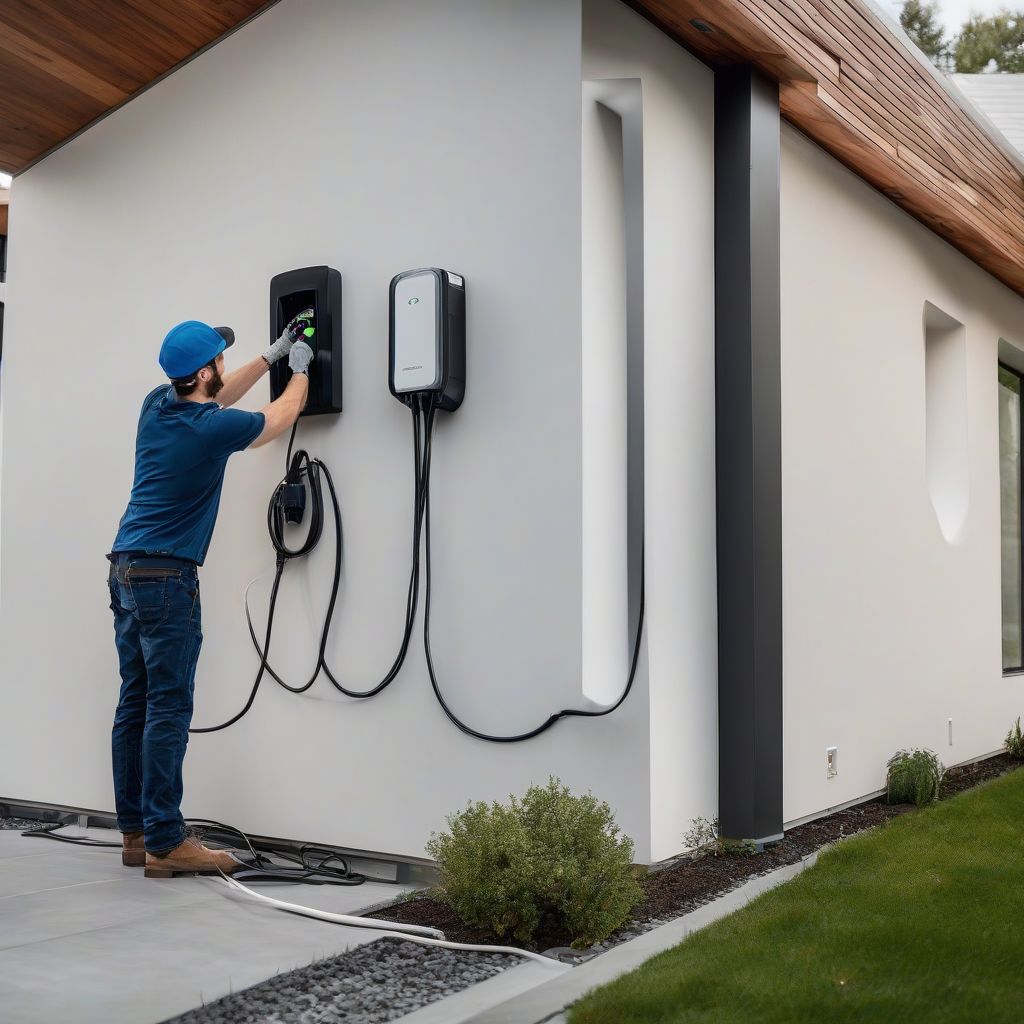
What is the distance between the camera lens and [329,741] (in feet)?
12.6

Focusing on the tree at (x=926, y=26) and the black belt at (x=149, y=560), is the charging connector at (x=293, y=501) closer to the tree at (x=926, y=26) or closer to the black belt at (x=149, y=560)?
the black belt at (x=149, y=560)

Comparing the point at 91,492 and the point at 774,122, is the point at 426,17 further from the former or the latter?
the point at 91,492

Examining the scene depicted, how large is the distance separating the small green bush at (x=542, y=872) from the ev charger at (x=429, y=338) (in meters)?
1.27

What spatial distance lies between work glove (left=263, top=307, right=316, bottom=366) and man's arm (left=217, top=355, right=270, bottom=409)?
0.03 meters

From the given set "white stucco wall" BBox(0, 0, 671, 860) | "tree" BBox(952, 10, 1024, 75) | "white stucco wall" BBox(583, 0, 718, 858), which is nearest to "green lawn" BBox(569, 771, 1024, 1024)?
"white stucco wall" BBox(583, 0, 718, 858)

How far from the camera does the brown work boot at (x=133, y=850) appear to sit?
3795mm

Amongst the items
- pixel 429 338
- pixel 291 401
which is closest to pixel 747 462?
pixel 429 338

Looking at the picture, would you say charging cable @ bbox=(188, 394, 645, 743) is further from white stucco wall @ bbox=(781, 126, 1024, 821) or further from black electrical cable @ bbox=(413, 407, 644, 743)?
white stucco wall @ bbox=(781, 126, 1024, 821)

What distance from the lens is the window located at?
23.8 feet

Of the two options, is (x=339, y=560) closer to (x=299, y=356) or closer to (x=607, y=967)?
(x=299, y=356)

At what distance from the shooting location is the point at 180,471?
3641mm

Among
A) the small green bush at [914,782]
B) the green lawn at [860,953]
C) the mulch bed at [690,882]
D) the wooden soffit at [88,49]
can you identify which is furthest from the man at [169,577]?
the small green bush at [914,782]

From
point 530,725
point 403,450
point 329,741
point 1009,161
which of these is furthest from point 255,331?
point 1009,161

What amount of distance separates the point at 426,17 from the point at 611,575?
193 centimetres
